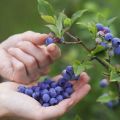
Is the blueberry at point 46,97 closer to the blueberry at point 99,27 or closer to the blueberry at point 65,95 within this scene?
the blueberry at point 65,95

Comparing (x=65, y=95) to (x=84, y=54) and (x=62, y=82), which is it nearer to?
(x=62, y=82)

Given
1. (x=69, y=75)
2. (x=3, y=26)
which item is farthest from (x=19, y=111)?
(x=3, y=26)

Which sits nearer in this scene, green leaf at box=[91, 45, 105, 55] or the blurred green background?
green leaf at box=[91, 45, 105, 55]

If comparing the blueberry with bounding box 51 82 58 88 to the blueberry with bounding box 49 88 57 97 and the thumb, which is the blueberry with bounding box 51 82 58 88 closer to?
the blueberry with bounding box 49 88 57 97

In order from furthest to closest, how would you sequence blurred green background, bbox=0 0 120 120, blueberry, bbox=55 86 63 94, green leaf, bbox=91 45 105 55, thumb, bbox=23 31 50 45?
blurred green background, bbox=0 0 120 120
thumb, bbox=23 31 50 45
blueberry, bbox=55 86 63 94
green leaf, bbox=91 45 105 55

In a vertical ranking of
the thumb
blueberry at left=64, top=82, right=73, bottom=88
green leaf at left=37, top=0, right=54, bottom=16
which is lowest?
blueberry at left=64, top=82, right=73, bottom=88

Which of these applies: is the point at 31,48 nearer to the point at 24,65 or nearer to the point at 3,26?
the point at 24,65

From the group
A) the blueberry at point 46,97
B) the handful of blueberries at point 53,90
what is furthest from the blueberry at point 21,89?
the blueberry at point 46,97

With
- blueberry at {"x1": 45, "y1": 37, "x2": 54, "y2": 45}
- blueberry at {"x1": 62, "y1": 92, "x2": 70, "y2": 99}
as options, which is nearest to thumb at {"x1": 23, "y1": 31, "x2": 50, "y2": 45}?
blueberry at {"x1": 45, "y1": 37, "x2": 54, "y2": 45}
